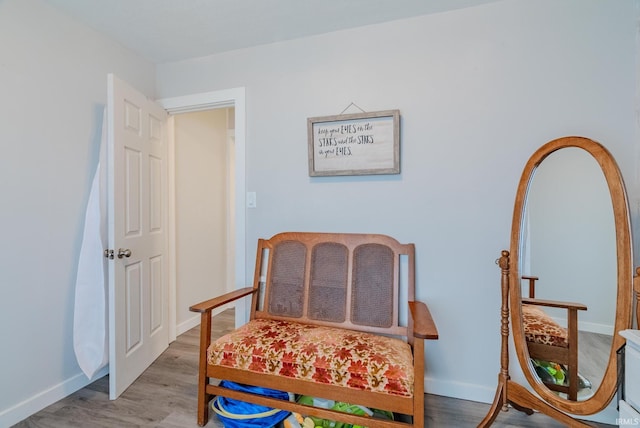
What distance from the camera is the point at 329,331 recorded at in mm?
1644

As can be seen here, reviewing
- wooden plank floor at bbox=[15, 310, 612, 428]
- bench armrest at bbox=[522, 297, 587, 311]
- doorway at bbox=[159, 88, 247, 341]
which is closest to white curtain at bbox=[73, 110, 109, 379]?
wooden plank floor at bbox=[15, 310, 612, 428]

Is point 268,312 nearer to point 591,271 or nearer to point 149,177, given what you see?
point 149,177

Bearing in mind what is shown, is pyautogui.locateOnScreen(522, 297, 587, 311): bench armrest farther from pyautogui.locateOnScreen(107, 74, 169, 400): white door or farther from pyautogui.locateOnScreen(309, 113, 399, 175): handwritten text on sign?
pyautogui.locateOnScreen(107, 74, 169, 400): white door

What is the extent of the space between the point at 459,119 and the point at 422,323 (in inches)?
48.5

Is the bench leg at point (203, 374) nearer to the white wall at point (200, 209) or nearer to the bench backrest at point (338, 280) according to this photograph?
the bench backrest at point (338, 280)

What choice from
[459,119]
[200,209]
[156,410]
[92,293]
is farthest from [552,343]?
[200,209]

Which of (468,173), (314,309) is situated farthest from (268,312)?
(468,173)

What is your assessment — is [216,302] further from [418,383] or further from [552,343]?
[552,343]

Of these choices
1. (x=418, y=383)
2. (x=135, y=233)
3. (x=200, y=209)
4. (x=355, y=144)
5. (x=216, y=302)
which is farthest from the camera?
(x=200, y=209)

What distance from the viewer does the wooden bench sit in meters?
1.28

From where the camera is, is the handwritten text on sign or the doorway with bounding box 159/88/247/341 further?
the doorway with bounding box 159/88/247/341

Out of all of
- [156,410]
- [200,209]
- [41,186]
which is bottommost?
[156,410]

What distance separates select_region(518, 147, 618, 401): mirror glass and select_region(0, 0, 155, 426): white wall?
2616 millimetres

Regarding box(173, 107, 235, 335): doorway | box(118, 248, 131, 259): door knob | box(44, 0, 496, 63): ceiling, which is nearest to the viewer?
box(44, 0, 496, 63): ceiling
